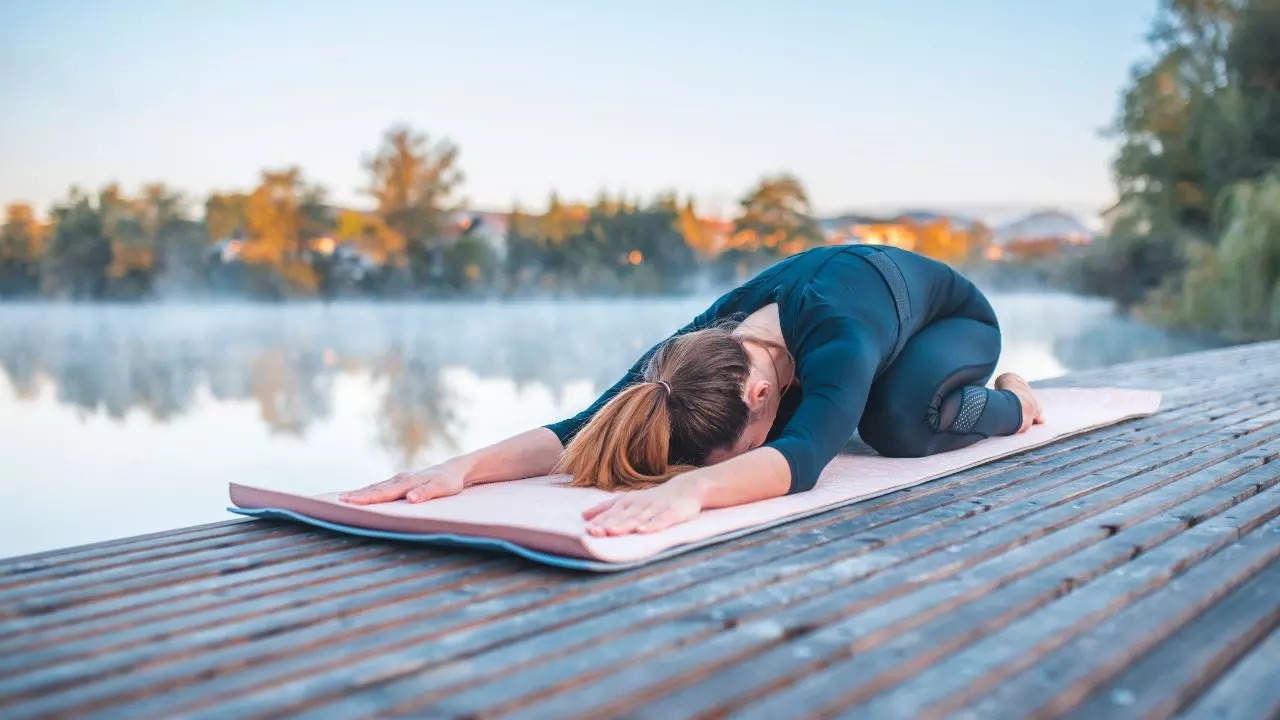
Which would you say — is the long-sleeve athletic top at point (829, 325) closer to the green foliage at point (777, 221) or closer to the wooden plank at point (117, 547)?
the wooden plank at point (117, 547)

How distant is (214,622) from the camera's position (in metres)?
1.33

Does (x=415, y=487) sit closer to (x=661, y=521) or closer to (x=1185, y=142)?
(x=661, y=521)

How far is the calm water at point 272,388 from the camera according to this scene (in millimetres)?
8094

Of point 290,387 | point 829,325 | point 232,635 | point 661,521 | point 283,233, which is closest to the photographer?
point 232,635

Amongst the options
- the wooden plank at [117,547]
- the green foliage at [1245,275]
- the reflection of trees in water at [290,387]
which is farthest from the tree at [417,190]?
the wooden plank at [117,547]

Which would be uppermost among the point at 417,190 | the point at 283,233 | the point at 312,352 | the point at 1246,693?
the point at 417,190

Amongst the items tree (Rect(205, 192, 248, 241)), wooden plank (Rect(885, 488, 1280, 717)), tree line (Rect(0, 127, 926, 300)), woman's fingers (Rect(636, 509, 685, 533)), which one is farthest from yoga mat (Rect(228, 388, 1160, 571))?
tree (Rect(205, 192, 248, 241))

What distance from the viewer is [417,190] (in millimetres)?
24516

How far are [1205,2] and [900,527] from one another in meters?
16.9

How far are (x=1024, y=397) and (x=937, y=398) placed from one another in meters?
0.49

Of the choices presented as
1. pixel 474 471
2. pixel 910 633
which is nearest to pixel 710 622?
pixel 910 633

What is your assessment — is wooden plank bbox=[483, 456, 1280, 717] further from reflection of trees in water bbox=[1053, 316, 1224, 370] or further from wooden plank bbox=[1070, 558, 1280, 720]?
reflection of trees in water bbox=[1053, 316, 1224, 370]

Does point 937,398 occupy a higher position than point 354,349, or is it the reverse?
point 937,398

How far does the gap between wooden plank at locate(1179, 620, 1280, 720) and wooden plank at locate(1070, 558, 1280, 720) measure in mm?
13
